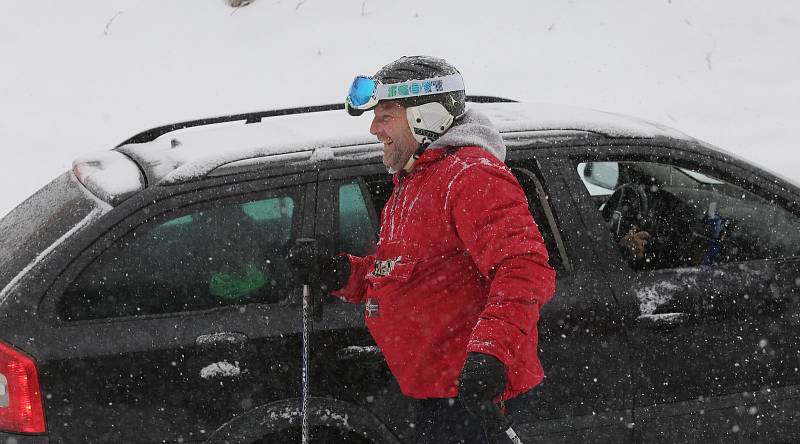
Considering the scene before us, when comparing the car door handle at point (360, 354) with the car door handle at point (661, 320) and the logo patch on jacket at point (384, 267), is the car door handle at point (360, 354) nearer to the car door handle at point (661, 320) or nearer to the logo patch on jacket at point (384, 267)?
the logo patch on jacket at point (384, 267)

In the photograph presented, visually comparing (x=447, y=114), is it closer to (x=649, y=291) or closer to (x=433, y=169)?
(x=433, y=169)

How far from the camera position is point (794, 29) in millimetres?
12078

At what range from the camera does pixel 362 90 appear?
8.84ft

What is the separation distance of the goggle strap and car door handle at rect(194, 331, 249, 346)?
3.18 ft

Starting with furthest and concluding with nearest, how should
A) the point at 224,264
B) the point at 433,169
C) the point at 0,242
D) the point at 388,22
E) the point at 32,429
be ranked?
1. the point at 388,22
2. the point at 0,242
3. the point at 224,264
4. the point at 32,429
5. the point at 433,169

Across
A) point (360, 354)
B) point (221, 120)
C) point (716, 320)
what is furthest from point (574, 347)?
point (221, 120)

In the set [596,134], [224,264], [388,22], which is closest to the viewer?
[224,264]

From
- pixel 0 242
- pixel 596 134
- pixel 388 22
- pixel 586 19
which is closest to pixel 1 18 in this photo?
pixel 388 22

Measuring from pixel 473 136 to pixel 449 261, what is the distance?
389mm

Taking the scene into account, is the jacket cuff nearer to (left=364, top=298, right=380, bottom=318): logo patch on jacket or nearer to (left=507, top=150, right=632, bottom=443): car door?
(left=364, top=298, right=380, bottom=318): logo patch on jacket

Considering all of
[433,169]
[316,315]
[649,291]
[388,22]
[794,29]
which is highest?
[433,169]

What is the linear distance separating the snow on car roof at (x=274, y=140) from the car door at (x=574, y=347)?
0.37 metres

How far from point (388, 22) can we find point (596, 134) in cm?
900

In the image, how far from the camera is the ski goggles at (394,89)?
262 cm
